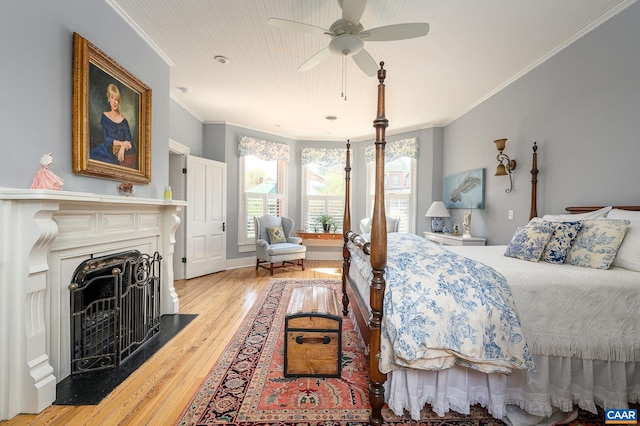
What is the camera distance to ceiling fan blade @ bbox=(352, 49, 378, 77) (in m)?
2.30

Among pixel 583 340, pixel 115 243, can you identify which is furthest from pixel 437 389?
pixel 115 243

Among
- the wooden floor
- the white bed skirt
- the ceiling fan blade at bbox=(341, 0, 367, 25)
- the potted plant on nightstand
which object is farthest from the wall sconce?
the wooden floor

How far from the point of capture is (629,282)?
1.52 meters

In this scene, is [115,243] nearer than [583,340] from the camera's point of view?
No

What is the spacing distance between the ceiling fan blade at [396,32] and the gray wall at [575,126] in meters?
1.70

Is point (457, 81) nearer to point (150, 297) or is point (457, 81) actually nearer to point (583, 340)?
point (583, 340)

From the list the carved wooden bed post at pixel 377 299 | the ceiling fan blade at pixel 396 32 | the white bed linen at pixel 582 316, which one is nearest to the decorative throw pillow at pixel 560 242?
the white bed linen at pixel 582 316

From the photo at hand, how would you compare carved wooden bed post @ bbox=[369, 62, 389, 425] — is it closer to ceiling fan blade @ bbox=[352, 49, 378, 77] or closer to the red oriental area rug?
the red oriental area rug

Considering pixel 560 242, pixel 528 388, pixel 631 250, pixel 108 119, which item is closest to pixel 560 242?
pixel 560 242

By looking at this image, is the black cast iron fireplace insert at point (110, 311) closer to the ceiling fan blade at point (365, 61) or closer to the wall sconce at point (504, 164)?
the ceiling fan blade at point (365, 61)

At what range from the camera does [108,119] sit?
2215 millimetres

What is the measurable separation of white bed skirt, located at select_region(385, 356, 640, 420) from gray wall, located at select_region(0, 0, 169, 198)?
244 centimetres

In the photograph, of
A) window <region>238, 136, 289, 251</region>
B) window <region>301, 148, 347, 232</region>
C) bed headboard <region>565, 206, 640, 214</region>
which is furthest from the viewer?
window <region>301, 148, 347, 232</region>

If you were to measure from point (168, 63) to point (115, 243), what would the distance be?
210cm
